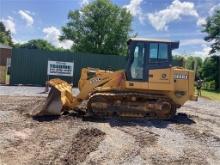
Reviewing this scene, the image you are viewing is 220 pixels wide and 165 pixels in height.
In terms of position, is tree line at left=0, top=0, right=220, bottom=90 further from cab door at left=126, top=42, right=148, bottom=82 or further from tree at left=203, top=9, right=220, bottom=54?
cab door at left=126, top=42, right=148, bottom=82

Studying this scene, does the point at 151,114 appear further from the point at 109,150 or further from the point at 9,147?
the point at 9,147

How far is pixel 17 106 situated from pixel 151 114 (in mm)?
4609

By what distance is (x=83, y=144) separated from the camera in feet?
29.0

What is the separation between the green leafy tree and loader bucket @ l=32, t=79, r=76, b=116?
121ft

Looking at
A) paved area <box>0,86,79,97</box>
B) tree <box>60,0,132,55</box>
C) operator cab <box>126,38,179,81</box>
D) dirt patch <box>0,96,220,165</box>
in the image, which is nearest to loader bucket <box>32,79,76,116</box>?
dirt patch <box>0,96,220,165</box>

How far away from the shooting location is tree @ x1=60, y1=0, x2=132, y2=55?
2071 inches

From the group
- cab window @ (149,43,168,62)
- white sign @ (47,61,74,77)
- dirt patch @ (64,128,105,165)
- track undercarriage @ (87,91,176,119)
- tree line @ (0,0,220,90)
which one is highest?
tree line @ (0,0,220,90)

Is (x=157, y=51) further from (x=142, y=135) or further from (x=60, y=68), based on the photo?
(x=60, y=68)

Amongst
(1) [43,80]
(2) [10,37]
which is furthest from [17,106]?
(2) [10,37]

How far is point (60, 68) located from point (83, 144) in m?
16.6

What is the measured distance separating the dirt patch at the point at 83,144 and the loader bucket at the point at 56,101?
2.43 meters

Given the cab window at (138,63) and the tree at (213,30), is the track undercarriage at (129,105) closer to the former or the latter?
the cab window at (138,63)

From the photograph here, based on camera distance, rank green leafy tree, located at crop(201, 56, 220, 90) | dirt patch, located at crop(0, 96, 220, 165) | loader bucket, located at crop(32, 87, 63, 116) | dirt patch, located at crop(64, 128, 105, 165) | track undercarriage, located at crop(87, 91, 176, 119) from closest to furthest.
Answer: dirt patch, located at crop(64, 128, 105, 165)
dirt patch, located at crop(0, 96, 220, 165)
loader bucket, located at crop(32, 87, 63, 116)
track undercarriage, located at crop(87, 91, 176, 119)
green leafy tree, located at crop(201, 56, 220, 90)

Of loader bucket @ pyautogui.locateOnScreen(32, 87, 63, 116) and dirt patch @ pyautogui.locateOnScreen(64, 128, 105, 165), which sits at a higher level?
loader bucket @ pyautogui.locateOnScreen(32, 87, 63, 116)
